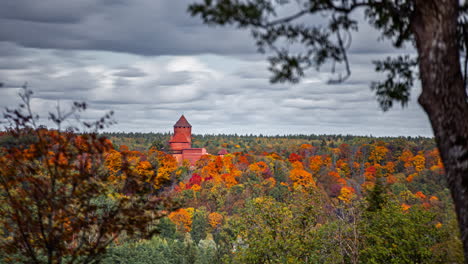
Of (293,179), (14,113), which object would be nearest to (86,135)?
(14,113)

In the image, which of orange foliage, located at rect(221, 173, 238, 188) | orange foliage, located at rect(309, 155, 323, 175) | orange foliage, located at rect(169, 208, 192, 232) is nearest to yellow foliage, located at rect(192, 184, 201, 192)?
orange foliage, located at rect(221, 173, 238, 188)

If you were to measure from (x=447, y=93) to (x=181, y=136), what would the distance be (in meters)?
104

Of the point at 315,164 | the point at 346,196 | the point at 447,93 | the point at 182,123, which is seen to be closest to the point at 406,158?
the point at 315,164

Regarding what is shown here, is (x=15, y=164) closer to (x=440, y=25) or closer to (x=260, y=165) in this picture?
(x=440, y=25)

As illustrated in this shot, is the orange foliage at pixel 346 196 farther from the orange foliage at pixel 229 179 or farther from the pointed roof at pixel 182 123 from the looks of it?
the pointed roof at pixel 182 123

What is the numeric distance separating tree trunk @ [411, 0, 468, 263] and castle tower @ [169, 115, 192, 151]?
99.2 meters

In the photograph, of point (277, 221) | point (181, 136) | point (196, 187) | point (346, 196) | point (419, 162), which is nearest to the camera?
point (277, 221)

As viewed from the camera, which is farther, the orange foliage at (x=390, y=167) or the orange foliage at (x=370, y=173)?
the orange foliage at (x=390, y=167)

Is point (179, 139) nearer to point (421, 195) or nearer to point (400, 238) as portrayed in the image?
point (421, 195)

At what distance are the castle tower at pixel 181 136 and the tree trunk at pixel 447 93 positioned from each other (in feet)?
A: 326

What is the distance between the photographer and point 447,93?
191 inches

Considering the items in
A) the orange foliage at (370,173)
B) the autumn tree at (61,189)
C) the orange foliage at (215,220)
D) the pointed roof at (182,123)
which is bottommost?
the orange foliage at (215,220)

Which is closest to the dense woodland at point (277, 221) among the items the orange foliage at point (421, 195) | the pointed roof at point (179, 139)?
the orange foliage at point (421, 195)

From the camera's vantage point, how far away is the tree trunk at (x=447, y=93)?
475 centimetres
